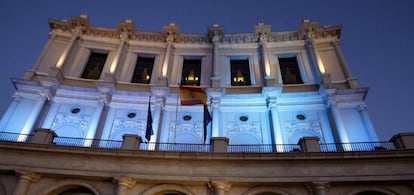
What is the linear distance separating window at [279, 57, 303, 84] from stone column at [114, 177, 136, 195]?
14047mm

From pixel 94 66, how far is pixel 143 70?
13.2ft

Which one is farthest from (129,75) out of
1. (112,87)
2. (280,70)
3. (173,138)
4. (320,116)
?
(320,116)

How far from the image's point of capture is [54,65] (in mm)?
22547

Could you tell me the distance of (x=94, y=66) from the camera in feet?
79.0

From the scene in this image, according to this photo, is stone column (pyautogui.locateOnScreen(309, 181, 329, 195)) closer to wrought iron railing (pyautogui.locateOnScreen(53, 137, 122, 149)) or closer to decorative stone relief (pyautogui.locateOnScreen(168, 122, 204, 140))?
decorative stone relief (pyautogui.locateOnScreen(168, 122, 204, 140))

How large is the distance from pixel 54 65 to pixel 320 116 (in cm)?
2013

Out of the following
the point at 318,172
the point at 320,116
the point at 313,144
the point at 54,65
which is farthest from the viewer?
the point at 54,65

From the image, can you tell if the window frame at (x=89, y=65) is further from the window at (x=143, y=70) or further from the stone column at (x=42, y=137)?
the stone column at (x=42, y=137)

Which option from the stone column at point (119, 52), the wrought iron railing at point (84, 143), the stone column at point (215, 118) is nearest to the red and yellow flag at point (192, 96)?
the stone column at point (215, 118)

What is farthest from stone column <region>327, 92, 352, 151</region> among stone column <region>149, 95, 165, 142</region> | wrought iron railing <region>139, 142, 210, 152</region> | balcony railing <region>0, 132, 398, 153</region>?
stone column <region>149, 95, 165, 142</region>

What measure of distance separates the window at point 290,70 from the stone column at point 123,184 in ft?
46.1

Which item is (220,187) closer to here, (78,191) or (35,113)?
(78,191)

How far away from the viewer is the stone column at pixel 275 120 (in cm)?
1838

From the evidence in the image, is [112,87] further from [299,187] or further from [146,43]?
[299,187]
